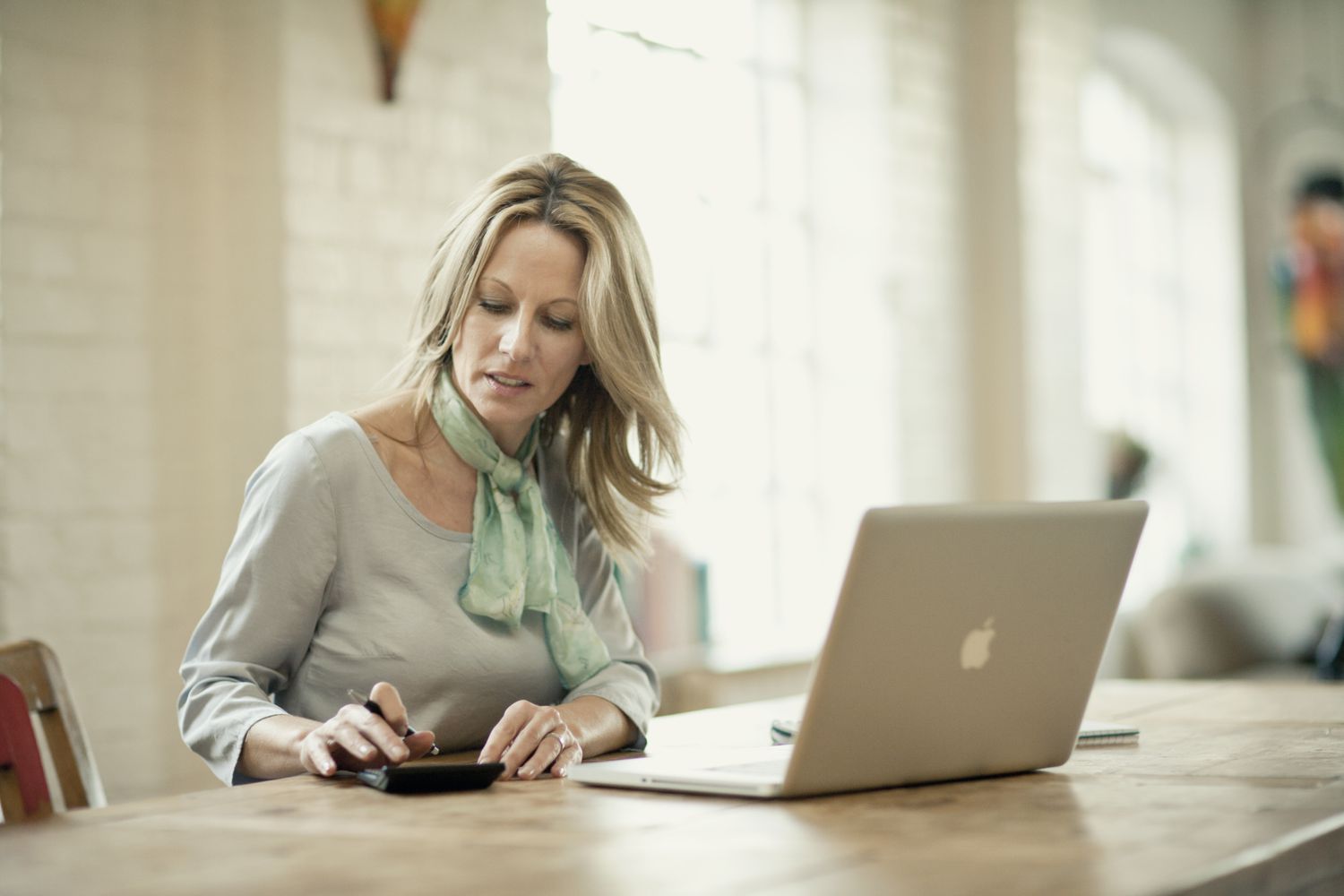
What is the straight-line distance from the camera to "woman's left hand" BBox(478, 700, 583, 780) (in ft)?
5.28

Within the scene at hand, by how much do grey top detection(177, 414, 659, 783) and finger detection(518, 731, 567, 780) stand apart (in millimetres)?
277

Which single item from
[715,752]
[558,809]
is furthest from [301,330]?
[558,809]

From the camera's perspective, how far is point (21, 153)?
288 centimetres

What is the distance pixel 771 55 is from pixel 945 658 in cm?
407

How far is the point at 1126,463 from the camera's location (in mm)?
6441

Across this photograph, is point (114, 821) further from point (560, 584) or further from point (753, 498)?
point (753, 498)

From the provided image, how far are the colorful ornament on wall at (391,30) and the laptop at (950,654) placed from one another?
2158 millimetres

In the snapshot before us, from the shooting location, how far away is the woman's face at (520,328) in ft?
6.74

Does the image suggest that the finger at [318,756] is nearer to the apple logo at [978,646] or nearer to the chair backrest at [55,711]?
the chair backrest at [55,711]

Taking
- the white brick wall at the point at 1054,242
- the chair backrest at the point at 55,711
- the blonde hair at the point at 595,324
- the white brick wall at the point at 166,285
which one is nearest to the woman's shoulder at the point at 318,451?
the blonde hair at the point at 595,324

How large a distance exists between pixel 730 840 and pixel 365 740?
47cm

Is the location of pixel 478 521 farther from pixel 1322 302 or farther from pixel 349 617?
pixel 1322 302

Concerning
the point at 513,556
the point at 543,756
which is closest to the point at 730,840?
the point at 543,756

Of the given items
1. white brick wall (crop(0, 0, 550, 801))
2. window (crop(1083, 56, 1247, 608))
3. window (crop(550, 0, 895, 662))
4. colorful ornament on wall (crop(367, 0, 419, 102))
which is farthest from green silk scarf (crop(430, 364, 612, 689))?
window (crop(1083, 56, 1247, 608))
